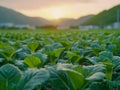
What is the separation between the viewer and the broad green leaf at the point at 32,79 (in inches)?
66.4

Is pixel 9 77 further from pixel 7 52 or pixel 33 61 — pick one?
pixel 7 52

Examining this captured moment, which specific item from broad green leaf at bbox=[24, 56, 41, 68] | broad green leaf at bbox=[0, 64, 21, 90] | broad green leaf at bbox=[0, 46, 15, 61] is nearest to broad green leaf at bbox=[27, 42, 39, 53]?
broad green leaf at bbox=[0, 46, 15, 61]

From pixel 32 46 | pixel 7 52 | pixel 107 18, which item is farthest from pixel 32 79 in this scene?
pixel 107 18

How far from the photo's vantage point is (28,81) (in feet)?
5.65

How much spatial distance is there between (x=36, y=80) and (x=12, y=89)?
128 millimetres

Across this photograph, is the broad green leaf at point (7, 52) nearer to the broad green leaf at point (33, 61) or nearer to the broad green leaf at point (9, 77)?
the broad green leaf at point (33, 61)

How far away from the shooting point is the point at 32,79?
5.65 ft

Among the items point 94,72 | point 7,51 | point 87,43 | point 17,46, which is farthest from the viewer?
point 87,43

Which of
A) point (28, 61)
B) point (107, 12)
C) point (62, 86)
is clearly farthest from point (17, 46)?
point (107, 12)

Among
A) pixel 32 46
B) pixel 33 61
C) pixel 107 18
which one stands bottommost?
pixel 107 18

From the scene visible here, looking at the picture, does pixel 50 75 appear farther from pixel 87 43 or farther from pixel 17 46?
pixel 87 43

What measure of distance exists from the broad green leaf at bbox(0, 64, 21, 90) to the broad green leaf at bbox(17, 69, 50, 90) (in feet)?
0.13

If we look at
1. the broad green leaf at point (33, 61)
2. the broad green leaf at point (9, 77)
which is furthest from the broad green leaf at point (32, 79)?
the broad green leaf at point (33, 61)

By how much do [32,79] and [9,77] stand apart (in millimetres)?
134
